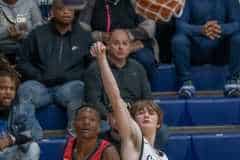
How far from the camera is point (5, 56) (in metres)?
7.68

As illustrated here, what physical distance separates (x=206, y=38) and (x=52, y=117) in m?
1.43

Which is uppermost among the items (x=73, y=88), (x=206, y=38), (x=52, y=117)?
(x=206, y=38)

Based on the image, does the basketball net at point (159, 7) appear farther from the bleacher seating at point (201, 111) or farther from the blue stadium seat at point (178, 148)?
the bleacher seating at point (201, 111)

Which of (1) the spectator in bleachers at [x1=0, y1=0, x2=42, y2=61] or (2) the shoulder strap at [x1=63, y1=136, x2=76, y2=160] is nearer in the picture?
(2) the shoulder strap at [x1=63, y1=136, x2=76, y2=160]

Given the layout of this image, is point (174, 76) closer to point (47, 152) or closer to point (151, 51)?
point (151, 51)

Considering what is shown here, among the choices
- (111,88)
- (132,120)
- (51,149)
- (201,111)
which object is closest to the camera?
(111,88)

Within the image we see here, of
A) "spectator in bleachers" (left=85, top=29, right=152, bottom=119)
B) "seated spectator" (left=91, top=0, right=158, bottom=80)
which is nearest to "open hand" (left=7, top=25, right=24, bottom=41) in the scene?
"seated spectator" (left=91, top=0, right=158, bottom=80)

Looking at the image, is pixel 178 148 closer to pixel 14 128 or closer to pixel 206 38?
pixel 206 38

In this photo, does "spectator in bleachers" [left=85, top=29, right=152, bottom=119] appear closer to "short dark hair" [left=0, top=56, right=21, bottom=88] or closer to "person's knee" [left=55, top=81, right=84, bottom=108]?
"person's knee" [left=55, top=81, right=84, bottom=108]

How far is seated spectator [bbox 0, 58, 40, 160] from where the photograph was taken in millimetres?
6238

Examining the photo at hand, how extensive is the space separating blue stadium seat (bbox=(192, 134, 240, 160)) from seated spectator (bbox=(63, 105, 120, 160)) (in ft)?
3.57

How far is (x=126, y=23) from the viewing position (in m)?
7.77

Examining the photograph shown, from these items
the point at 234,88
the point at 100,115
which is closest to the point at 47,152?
the point at 100,115

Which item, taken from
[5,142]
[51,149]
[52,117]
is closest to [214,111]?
[52,117]
